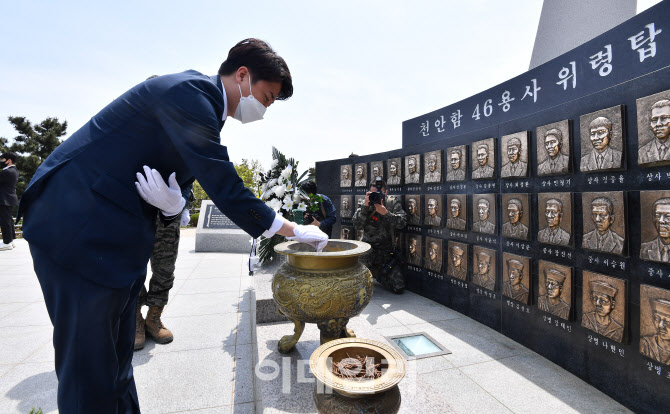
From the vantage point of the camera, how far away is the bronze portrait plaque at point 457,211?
406 centimetres

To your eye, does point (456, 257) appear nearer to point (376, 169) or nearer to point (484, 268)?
point (484, 268)

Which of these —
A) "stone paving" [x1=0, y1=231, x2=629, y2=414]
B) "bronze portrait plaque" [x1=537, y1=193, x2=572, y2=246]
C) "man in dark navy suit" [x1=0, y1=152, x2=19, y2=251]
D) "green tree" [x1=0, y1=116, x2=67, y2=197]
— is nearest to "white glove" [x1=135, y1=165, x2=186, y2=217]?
"stone paving" [x1=0, y1=231, x2=629, y2=414]

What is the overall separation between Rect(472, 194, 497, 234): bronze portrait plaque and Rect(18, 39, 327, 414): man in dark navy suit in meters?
3.05

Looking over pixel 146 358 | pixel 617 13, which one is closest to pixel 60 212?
pixel 146 358

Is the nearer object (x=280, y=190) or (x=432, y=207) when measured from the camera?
(x=432, y=207)

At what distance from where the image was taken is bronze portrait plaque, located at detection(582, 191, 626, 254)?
7.86 ft

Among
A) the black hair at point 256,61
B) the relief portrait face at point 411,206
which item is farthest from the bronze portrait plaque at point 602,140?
the black hair at point 256,61

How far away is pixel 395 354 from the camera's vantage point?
1662mm

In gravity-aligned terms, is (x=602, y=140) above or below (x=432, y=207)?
above

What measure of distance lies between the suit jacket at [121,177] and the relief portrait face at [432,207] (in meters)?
3.60

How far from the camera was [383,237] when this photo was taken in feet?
17.3

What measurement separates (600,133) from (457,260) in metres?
2.15

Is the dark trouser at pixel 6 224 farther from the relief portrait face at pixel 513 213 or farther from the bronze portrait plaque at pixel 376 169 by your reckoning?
the relief portrait face at pixel 513 213

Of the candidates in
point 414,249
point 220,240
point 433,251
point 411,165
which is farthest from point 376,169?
point 220,240
